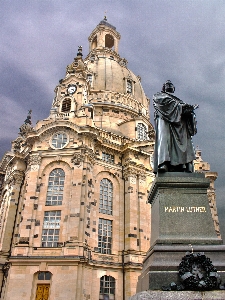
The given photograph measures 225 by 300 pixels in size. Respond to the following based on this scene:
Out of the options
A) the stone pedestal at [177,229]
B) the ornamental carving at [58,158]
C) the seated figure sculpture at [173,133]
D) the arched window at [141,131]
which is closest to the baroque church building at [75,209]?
the ornamental carving at [58,158]

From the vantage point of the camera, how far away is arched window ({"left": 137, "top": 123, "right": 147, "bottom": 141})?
39.5 meters

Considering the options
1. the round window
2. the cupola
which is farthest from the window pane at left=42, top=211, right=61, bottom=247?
the cupola

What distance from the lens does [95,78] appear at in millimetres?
46031

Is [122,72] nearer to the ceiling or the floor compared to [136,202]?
nearer to the ceiling

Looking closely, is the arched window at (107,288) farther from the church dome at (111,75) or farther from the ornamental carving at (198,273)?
the church dome at (111,75)

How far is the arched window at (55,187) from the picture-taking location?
27.7 meters

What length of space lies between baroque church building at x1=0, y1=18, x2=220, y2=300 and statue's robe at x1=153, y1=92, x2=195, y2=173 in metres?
18.3

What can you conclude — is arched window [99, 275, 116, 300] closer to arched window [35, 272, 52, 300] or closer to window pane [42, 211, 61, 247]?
arched window [35, 272, 52, 300]

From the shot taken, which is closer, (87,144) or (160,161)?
(160,161)

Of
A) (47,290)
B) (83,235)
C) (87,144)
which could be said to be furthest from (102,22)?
(47,290)

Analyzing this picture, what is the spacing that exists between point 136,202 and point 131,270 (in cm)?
696

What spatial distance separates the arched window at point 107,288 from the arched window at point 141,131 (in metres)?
18.7

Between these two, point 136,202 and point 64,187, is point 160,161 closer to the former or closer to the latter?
point 64,187

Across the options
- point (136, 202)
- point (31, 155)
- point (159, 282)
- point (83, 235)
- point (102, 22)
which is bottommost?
point (159, 282)
